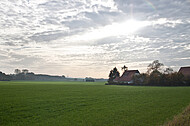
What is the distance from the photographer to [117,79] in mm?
107500

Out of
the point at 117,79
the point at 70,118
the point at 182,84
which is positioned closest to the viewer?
the point at 70,118

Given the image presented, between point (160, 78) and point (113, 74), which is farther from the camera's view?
point (113, 74)

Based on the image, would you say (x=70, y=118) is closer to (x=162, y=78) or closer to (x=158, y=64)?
(x=162, y=78)

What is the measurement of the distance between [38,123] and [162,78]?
65.4 meters

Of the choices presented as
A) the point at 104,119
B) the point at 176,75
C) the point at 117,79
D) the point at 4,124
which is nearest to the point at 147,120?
the point at 104,119

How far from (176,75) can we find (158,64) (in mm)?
18577

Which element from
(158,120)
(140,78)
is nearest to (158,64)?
(140,78)

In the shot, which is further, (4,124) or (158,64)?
(158,64)

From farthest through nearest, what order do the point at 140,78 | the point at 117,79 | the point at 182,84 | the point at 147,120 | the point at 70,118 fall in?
the point at 117,79 → the point at 140,78 → the point at 182,84 → the point at 70,118 → the point at 147,120

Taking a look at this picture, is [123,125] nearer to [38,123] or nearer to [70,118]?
[70,118]

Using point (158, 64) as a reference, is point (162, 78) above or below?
below

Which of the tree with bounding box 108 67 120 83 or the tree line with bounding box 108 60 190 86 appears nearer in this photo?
the tree line with bounding box 108 60 190 86

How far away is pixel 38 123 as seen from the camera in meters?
11.4

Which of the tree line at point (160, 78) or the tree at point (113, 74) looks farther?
the tree at point (113, 74)
